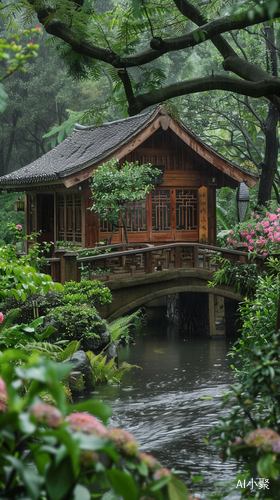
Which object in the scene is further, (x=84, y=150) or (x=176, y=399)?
(x=84, y=150)

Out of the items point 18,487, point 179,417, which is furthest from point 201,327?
point 18,487

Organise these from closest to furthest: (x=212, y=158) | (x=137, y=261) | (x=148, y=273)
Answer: (x=148, y=273), (x=137, y=261), (x=212, y=158)

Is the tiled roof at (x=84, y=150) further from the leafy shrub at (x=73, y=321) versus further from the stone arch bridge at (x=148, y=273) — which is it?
the leafy shrub at (x=73, y=321)

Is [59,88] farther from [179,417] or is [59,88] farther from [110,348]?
[179,417]

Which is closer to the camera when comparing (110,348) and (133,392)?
(133,392)

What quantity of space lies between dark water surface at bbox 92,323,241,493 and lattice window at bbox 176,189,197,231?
3.49m

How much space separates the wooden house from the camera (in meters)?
15.6

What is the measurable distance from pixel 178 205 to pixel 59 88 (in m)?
18.9

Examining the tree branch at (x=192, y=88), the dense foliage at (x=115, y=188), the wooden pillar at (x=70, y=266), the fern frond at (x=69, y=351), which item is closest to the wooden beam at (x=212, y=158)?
the dense foliage at (x=115, y=188)

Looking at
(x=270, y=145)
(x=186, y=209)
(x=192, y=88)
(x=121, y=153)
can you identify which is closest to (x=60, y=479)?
(x=192, y=88)

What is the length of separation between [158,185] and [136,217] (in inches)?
41.8

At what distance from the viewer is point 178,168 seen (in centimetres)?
1677

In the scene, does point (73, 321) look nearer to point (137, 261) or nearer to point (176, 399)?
point (176, 399)

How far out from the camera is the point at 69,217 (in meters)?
17.1
